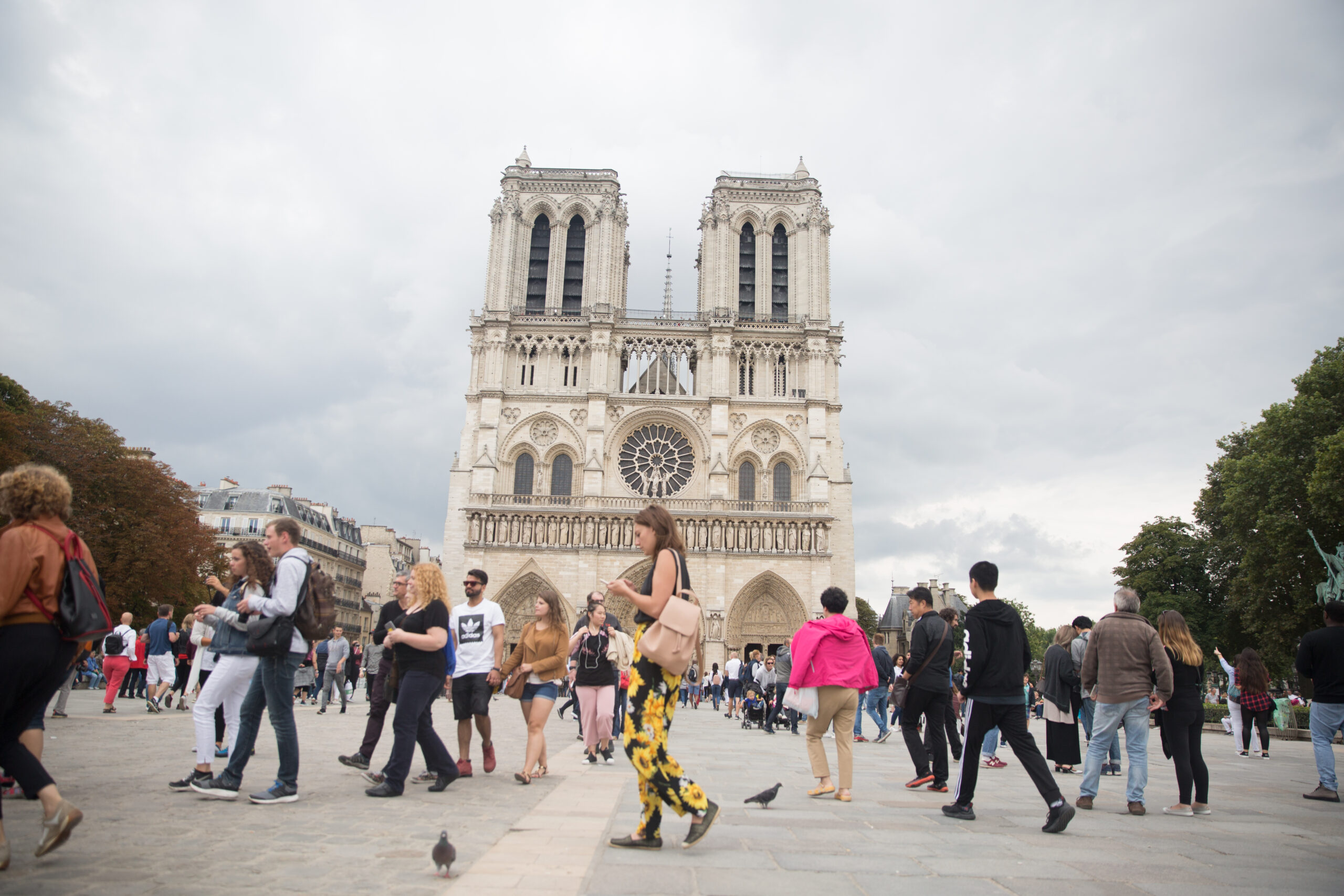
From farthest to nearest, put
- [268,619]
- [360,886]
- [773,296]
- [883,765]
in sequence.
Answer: [773,296] → [883,765] → [268,619] → [360,886]

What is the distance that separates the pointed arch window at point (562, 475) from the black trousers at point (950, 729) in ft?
95.8

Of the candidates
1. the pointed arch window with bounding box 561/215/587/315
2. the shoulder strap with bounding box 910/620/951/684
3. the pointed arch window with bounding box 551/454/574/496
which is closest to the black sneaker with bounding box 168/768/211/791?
the shoulder strap with bounding box 910/620/951/684

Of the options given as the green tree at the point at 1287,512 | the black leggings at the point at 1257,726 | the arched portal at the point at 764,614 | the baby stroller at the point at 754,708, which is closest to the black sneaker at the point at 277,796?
the black leggings at the point at 1257,726

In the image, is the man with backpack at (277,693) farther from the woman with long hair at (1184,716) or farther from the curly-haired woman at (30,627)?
the woman with long hair at (1184,716)

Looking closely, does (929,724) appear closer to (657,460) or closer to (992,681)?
(992,681)

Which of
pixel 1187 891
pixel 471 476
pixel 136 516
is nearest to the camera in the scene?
pixel 1187 891

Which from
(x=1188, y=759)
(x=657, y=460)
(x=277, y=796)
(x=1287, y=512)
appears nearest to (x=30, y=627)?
(x=277, y=796)

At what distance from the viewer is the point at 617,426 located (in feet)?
120

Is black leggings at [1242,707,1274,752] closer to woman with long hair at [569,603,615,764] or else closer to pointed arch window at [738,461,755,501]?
woman with long hair at [569,603,615,764]

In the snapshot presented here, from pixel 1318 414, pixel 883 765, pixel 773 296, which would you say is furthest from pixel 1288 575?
pixel 773 296

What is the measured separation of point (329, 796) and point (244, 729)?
2.17 ft

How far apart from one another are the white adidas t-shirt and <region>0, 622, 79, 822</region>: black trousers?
310 centimetres

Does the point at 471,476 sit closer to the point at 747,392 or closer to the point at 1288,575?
the point at 747,392

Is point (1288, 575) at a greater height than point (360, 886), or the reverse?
point (1288, 575)
